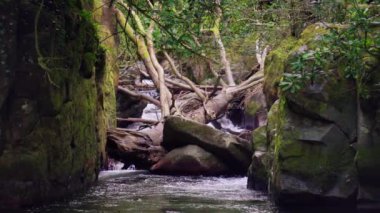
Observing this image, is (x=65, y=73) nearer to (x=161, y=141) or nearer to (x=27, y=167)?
(x=27, y=167)

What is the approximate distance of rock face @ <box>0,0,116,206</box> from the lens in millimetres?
7664

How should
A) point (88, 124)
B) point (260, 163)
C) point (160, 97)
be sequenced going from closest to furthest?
point (88, 124), point (260, 163), point (160, 97)

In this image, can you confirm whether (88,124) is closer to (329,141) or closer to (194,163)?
(194,163)

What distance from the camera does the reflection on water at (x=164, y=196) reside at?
27.7 feet

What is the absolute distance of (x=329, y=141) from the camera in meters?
7.99

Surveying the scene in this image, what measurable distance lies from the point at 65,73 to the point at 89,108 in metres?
1.61

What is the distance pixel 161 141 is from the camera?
13508 millimetres

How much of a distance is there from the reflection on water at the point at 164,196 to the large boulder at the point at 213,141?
0.49 m

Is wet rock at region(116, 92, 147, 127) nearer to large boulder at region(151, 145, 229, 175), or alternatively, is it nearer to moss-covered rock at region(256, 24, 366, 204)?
large boulder at region(151, 145, 229, 175)

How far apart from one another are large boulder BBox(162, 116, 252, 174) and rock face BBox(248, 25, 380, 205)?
4155mm

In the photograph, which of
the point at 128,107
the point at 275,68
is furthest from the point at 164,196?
the point at 128,107

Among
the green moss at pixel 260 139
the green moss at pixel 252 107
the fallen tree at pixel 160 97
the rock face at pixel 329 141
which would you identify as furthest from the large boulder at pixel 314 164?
the green moss at pixel 252 107

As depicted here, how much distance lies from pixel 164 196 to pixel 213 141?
9.87 feet

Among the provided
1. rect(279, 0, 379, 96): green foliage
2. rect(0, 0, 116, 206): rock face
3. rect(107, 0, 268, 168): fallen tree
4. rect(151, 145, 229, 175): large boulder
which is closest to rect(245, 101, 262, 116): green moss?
rect(107, 0, 268, 168): fallen tree
